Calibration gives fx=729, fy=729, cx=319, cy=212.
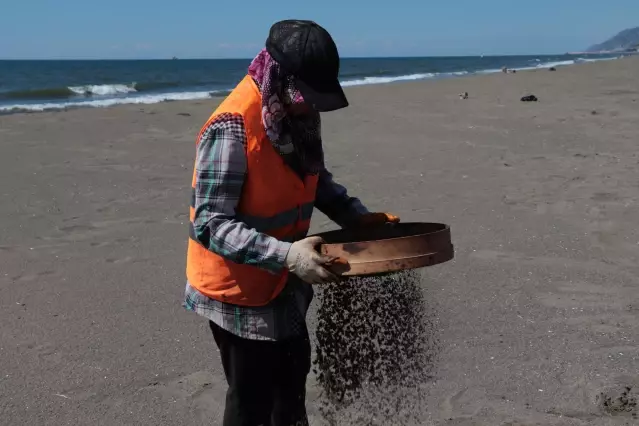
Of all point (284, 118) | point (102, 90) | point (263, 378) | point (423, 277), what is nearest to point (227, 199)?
point (284, 118)

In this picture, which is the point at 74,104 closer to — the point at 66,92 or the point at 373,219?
the point at 66,92

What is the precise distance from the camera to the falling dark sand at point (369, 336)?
2.55m

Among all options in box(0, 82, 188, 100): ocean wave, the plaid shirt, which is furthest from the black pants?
box(0, 82, 188, 100): ocean wave

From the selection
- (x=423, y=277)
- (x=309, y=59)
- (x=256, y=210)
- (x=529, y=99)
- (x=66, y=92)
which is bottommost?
(x=66, y=92)

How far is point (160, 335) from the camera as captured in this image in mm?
4090

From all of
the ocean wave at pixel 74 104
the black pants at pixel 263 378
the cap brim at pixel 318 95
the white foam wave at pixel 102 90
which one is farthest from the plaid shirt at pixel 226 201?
the white foam wave at pixel 102 90

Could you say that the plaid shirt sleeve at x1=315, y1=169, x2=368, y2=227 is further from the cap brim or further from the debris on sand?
the debris on sand

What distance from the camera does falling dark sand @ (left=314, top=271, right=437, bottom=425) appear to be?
2.55m

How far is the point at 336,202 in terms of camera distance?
255 centimetres

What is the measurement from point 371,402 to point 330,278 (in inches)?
44.4

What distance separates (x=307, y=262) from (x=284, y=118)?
403 mm

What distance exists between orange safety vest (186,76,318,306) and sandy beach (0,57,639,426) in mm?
1261

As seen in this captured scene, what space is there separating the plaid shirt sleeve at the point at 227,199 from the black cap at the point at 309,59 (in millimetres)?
198

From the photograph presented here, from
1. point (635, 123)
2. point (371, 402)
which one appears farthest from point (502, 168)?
point (371, 402)
